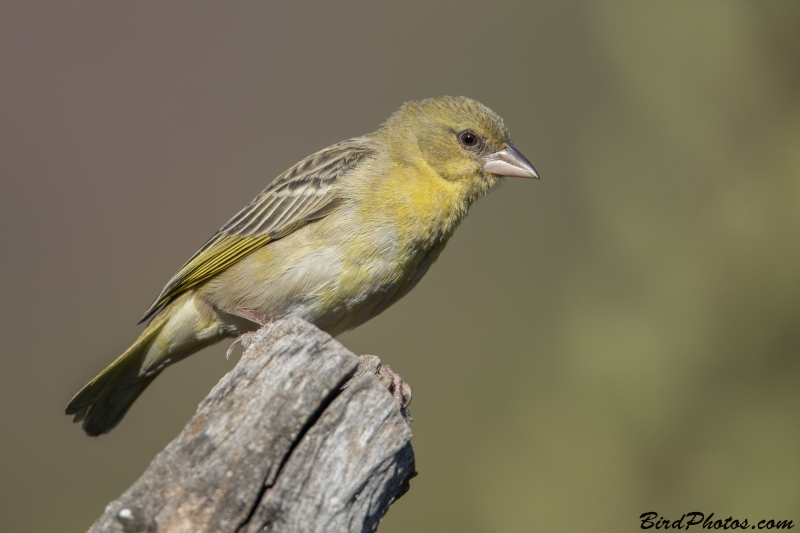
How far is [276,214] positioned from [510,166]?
1.47 metres

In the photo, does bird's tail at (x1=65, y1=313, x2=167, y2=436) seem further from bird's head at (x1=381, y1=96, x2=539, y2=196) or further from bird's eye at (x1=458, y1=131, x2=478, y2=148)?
bird's eye at (x1=458, y1=131, x2=478, y2=148)

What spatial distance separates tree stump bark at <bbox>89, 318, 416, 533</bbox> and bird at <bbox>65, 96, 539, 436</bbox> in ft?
5.82

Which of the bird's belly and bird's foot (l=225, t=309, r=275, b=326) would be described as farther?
bird's foot (l=225, t=309, r=275, b=326)

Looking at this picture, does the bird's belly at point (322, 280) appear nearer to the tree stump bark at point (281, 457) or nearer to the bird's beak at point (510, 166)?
the bird's beak at point (510, 166)

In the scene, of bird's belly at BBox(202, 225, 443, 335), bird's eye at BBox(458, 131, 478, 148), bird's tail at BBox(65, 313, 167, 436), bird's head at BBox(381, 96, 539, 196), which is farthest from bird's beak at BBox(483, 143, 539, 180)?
bird's tail at BBox(65, 313, 167, 436)

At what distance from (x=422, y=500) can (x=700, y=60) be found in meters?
3.72

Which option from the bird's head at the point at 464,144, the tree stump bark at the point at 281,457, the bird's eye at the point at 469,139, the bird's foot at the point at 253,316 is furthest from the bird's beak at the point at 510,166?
the tree stump bark at the point at 281,457

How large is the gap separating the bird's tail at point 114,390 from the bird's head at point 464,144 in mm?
1941

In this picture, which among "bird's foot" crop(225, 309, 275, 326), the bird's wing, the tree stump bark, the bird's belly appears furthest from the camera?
the bird's wing

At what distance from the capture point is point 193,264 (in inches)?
196

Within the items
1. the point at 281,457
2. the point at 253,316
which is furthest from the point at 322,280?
the point at 281,457

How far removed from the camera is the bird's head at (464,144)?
500cm

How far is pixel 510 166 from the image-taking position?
16.4 ft

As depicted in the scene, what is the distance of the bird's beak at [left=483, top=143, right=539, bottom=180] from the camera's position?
5.00 m
